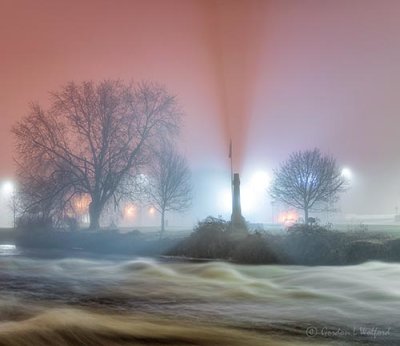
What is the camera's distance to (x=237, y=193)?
133 feet

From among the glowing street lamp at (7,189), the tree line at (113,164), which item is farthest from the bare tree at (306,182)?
the glowing street lamp at (7,189)

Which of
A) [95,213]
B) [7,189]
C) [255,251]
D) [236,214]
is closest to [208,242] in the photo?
[255,251]

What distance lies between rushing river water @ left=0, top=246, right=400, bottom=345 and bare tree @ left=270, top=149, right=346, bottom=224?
21966 mm

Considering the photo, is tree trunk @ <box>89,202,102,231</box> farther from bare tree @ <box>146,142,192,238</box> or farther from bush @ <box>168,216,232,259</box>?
bush @ <box>168,216,232,259</box>

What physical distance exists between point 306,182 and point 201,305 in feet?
110

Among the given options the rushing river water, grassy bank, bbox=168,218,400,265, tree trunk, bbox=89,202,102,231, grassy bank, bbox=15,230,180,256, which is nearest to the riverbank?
the rushing river water

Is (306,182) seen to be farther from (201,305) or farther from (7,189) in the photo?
(7,189)

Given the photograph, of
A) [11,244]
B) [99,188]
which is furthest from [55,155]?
[11,244]

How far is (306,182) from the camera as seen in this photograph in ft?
163

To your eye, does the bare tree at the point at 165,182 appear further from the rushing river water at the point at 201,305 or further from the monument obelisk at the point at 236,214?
the rushing river water at the point at 201,305

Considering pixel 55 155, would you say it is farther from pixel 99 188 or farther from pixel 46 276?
pixel 46 276

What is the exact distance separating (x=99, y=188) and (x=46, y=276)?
23937mm

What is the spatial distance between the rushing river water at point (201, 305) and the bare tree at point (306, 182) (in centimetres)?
2197

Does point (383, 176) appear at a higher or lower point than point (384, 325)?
higher
